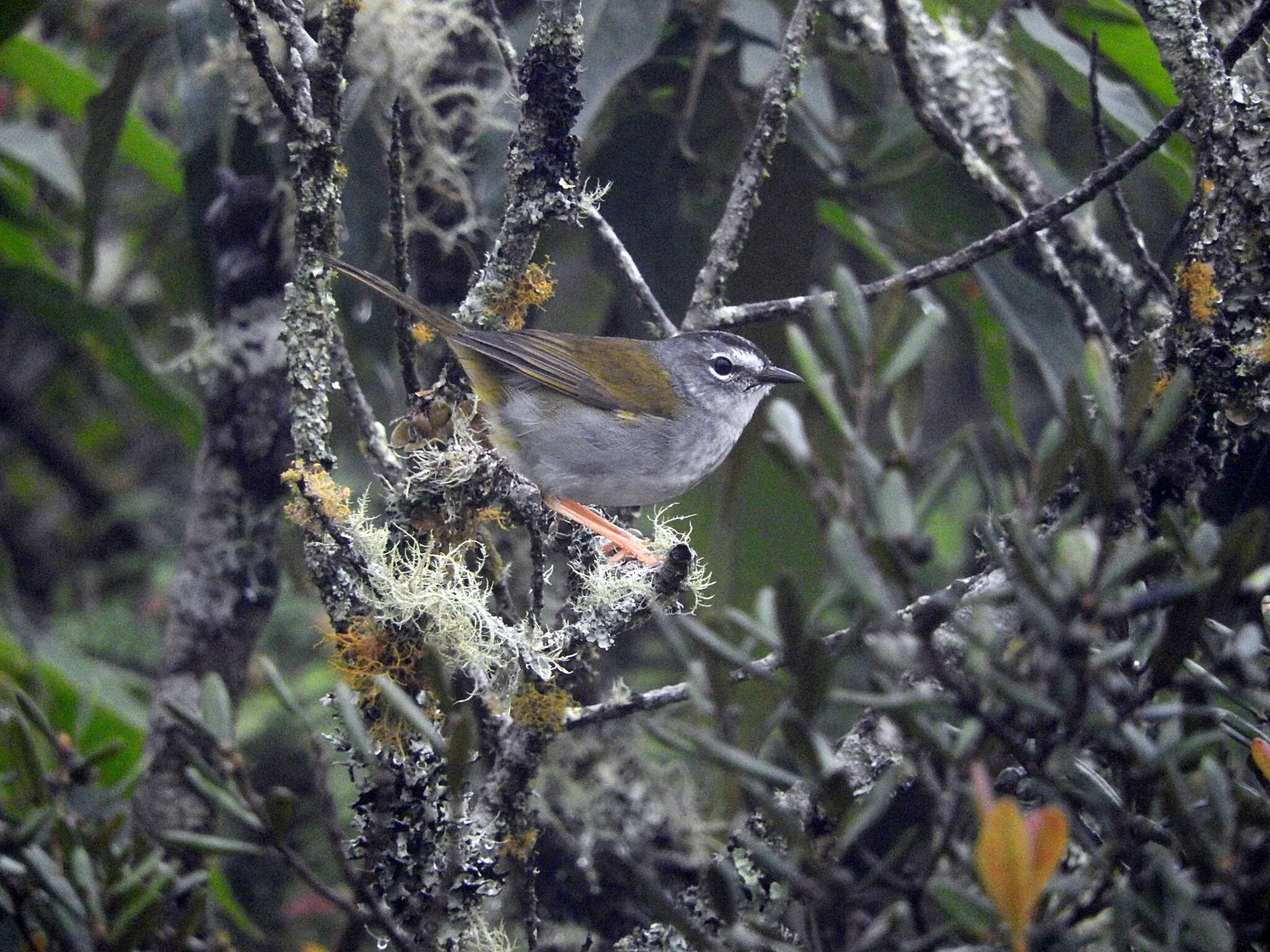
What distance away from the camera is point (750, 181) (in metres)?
2.07

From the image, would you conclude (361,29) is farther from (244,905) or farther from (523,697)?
(244,905)

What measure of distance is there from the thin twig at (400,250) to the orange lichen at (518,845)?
79cm

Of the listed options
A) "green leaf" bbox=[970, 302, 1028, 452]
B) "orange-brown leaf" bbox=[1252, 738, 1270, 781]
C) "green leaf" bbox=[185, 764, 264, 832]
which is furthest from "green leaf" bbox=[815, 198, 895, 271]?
"green leaf" bbox=[185, 764, 264, 832]

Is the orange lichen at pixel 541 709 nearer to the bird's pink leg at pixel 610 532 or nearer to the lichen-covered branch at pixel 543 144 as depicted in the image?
the bird's pink leg at pixel 610 532

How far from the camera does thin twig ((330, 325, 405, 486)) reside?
1.89 metres

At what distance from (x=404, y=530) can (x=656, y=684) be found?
2134mm

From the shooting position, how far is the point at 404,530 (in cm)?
185

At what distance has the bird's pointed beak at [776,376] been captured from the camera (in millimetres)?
2914

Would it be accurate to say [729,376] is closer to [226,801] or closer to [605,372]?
[605,372]

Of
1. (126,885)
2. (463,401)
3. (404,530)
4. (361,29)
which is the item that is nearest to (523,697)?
(404,530)

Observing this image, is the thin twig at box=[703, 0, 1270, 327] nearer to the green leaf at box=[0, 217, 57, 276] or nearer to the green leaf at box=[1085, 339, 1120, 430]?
the green leaf at box=[1085, 339, 1120, 430]

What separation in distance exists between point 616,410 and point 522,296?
941mm

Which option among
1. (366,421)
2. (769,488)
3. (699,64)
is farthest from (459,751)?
(699,64)

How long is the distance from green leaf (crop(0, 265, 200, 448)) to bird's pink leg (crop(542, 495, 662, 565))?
145 centimetres
